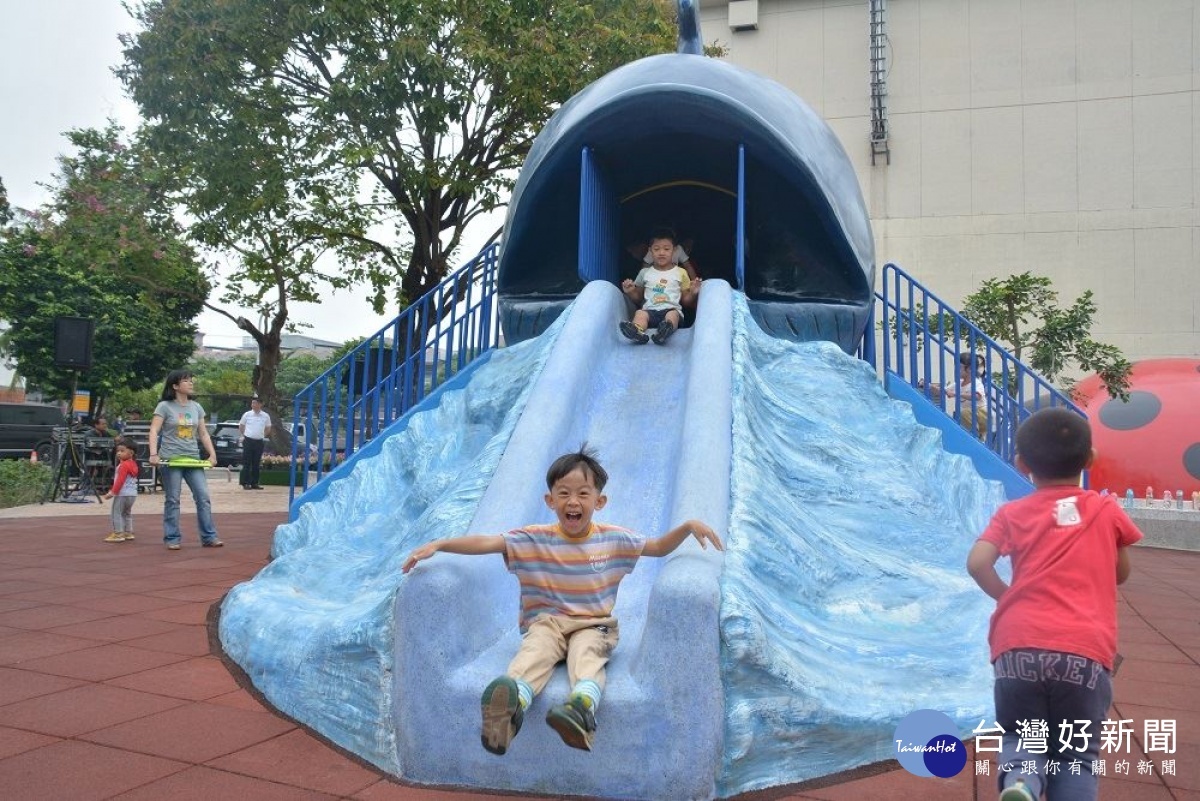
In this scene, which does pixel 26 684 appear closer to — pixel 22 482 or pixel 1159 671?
pixel 1159 671

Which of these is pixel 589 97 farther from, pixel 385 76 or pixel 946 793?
pixel 946 793

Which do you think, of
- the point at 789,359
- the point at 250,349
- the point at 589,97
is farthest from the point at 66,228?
the point at 250,349

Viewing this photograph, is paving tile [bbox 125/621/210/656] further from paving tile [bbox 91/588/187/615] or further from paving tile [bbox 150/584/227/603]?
paving tile [bbox 150/584/227/603]

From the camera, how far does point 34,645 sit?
463 centimetres

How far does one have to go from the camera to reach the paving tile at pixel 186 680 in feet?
12.9

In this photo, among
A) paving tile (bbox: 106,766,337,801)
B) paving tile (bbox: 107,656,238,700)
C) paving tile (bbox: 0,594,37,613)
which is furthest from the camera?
paving tile (bbox: 0,594,37,613)

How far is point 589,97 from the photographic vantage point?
7164 millimetres

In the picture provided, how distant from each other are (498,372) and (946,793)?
407 cm

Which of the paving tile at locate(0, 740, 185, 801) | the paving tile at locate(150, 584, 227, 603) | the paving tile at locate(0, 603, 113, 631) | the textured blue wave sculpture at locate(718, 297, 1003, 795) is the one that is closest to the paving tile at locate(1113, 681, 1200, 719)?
the textured blue wave sculpture at locate(718, 297, 1003, 795)

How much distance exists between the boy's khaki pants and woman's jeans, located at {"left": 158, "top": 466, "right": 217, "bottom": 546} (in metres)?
5.53

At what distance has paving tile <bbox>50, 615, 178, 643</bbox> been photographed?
16.0 feet

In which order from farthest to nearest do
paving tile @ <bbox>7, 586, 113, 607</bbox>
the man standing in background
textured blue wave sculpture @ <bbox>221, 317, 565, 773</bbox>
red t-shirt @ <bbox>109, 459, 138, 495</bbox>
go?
the man standing in background
red t-shirt @ <bbox>109, 459, 138, 495</bbox>
paving tile @ <bbox>7, 586, 113, 607</bbox>
textured blue wave sculpture @ <bbox>221, 317, 565, 773</bbox>

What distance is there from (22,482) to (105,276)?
1130cm

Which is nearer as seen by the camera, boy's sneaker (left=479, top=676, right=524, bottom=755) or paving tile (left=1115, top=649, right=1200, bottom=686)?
boy's sneaker (left=479, top=676, right=524, bottom=755)
